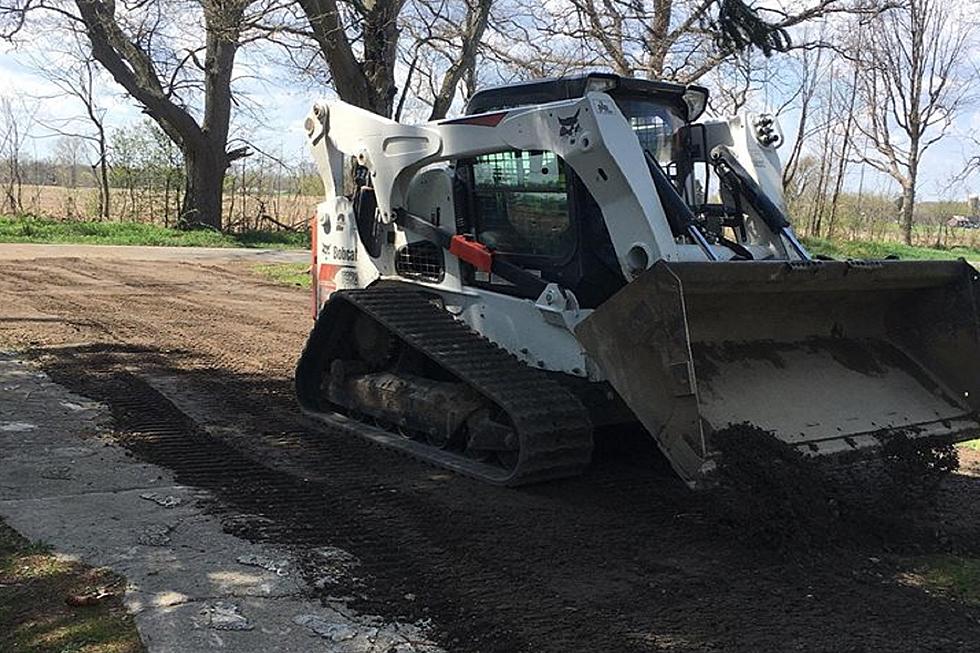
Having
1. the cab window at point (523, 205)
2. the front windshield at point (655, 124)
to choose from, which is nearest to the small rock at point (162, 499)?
the cab window at point (523, 205)

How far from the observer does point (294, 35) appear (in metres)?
14.8

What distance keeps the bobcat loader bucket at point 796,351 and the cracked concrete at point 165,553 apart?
1.61 metres

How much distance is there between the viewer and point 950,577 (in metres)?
4.31

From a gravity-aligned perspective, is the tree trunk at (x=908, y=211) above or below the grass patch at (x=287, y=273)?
above

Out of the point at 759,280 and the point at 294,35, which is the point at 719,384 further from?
the point at 294,35

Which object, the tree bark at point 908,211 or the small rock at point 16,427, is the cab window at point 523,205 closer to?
the small rock at point 16,427

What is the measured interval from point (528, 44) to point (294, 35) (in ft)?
12.5

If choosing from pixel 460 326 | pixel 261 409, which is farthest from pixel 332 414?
pixel 460 326

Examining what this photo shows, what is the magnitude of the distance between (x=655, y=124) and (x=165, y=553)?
391 cm

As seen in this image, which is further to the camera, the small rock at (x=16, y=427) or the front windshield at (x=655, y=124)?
the small rock at (x=16, y=427)

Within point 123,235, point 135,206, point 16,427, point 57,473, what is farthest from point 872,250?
point 57,473

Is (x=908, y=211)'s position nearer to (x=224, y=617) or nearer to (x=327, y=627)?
(x=327, y=627)

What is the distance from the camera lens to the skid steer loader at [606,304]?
4887 millimetres

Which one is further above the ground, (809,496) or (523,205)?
(523,205)
